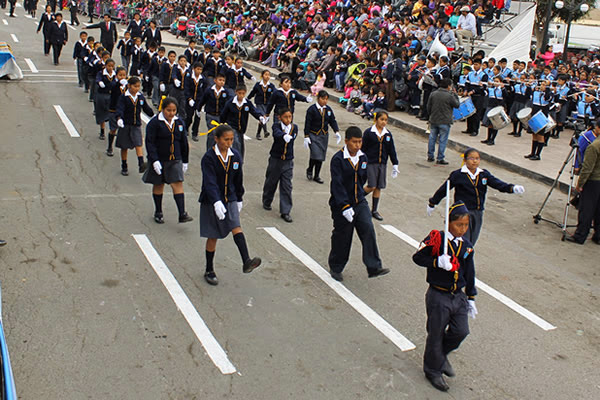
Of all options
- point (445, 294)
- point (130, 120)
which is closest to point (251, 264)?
point (445, 294)

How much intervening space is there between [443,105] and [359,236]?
22.8 ft

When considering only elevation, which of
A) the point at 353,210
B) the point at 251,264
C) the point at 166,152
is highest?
the point at 166,152

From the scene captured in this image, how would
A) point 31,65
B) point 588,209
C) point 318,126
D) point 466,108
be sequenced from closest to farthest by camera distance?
point 588,209 < point 318,126 < point 466,108 < point 31,65

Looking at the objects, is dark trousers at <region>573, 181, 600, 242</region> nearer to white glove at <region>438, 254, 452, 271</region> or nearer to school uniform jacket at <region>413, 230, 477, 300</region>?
school uniform jacket at <region>413, 230, 477, 300</region>

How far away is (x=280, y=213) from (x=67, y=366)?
489cm

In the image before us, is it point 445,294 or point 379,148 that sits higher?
point 379,148

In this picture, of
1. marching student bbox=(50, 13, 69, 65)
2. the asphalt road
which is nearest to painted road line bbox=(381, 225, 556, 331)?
the asphalt road

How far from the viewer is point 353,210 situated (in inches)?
290

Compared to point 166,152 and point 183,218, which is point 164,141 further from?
point 183,218

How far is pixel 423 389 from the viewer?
18.0 ft

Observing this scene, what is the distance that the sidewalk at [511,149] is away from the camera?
13.5 metres

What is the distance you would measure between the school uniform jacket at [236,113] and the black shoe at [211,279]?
4.38m

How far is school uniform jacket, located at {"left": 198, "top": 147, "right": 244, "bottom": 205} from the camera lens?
7.03 m

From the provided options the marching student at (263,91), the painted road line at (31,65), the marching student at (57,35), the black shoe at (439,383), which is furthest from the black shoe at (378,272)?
the marching student at (57,35)
